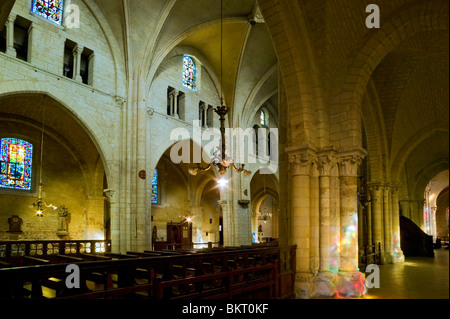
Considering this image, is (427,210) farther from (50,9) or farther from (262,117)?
(50,9)

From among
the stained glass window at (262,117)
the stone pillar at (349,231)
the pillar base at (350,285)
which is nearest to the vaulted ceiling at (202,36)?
the stained glass window at (262,117)

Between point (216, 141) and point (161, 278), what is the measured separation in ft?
46.6

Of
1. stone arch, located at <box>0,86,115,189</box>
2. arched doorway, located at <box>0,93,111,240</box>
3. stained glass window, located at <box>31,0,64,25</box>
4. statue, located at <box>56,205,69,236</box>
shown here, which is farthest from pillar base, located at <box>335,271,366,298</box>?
statue, located at <box>56,205,69,236</box>

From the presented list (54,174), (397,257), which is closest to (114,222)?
(54,174)

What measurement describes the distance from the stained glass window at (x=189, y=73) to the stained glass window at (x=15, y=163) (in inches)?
315

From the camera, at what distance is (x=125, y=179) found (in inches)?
544

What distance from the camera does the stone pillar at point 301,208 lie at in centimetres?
815

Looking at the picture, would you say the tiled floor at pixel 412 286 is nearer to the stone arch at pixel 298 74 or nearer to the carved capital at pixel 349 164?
the carved capital at pixel 349 164

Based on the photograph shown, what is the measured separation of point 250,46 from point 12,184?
508 inches

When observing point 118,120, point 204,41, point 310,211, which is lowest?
point 310,211

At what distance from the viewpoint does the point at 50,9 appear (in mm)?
12711

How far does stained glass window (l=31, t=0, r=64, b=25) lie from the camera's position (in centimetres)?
1230
